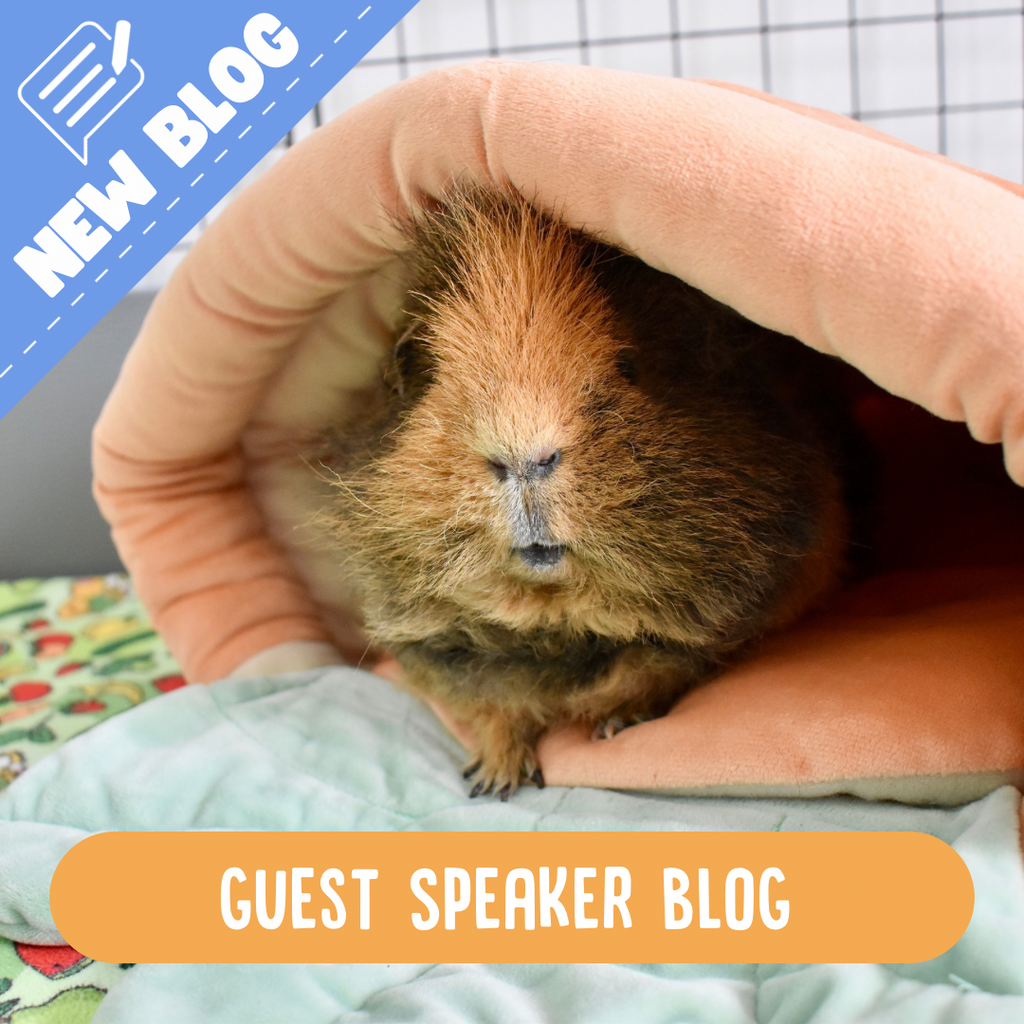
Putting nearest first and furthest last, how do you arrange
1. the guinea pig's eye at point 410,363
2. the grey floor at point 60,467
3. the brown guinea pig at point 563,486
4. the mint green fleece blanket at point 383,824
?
the mint green fleece blanket at point 383,824, the brown guinea pig at point 563,486, the guinea pig's eye at point 410,363, the grey floor at point 60,467

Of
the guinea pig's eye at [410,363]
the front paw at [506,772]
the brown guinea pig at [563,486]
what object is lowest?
the front paw at [506,772]

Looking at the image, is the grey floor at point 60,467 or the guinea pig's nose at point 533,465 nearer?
the guinea pig's nose at point 533,465

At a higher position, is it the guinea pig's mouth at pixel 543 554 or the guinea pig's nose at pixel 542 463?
the guinea pig's nose at pixel 542 463

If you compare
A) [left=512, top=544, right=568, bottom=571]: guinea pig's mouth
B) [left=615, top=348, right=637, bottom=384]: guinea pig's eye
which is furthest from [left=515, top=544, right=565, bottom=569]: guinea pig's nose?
[left=615, top=348, right=637, bottom=384]: guinea pig's eye

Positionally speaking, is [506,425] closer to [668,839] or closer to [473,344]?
[473,344]

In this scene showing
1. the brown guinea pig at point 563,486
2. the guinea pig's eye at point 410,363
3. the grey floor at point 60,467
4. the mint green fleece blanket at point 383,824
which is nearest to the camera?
the mint green fleece blanket at point 383,824

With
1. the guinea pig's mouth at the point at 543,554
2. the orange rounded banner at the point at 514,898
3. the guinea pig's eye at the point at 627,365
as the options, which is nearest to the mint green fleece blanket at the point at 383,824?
the orange rounded banner at the point at 514,898

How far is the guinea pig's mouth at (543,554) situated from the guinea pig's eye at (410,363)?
18 cm

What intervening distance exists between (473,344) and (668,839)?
1.31 ft

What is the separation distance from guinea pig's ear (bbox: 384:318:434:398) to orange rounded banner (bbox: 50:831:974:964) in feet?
1.23

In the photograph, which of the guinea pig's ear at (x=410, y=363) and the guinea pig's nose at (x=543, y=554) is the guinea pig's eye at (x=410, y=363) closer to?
the guinea pig's ear at (x=410, y=363)

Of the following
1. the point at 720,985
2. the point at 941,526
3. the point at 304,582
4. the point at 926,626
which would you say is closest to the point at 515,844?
the point at 720,985

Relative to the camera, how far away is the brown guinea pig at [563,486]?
2.25ft

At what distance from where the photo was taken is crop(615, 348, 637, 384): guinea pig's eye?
74 centimetres
